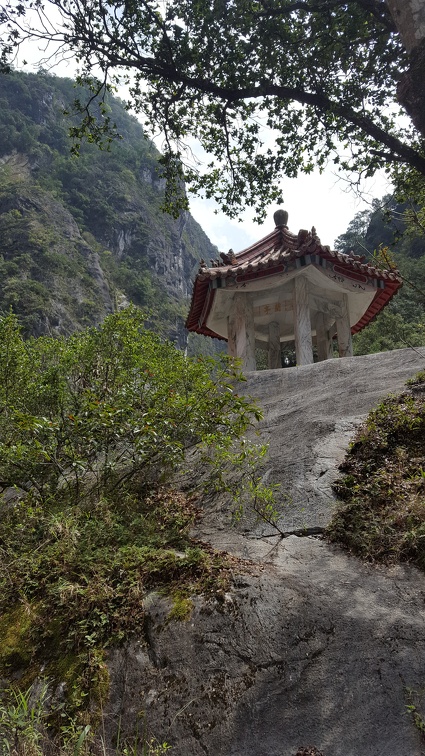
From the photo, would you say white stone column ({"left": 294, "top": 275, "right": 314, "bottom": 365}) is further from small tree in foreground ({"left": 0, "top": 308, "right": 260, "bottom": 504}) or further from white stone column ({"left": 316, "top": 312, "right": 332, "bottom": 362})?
small tree in foreground ({"left": 0, "top": 308, "right": 260, "bottom": 504})

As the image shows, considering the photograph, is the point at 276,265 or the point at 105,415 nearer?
the point at 105,415

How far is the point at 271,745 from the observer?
247 cm

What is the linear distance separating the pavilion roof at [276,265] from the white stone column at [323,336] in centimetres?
109

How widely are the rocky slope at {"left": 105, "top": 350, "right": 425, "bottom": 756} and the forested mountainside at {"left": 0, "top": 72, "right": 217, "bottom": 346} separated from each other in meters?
42.3

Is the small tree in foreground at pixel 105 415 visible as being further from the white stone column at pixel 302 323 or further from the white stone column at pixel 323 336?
the white stone column at pixel 323 336

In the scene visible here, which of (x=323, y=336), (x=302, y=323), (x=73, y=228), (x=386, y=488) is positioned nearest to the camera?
(x=386, y=488)

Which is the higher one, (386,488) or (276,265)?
(276,265)

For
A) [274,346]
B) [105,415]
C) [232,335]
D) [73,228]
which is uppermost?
[73,228]

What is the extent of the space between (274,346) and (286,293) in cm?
190

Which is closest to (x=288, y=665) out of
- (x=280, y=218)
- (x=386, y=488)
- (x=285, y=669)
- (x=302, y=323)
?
(x=285, y=669)

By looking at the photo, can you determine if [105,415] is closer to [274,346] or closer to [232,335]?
[232,335]

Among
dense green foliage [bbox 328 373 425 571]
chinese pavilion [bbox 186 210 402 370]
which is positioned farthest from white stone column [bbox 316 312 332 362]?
dense green foliage [bbox 328 373 425 571]

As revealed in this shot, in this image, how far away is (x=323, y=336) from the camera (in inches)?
453

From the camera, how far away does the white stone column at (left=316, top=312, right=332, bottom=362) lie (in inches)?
445
